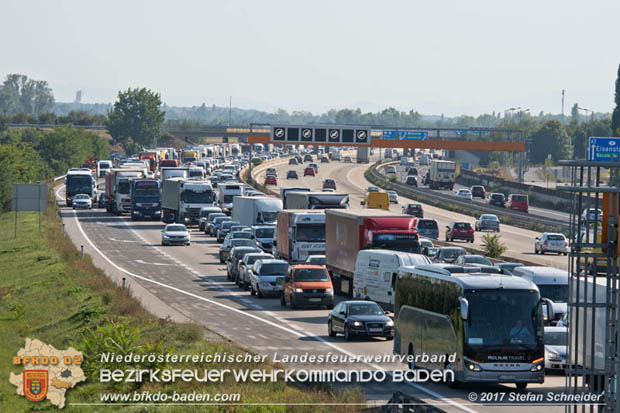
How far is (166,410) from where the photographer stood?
21.8 metres

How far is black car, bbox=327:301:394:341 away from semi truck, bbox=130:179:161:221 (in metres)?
58.5

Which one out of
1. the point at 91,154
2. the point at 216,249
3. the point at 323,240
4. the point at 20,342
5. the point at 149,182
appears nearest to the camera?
the point at 20,342

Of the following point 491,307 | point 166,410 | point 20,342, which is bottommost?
point 20,342

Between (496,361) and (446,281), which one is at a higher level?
(446,281)

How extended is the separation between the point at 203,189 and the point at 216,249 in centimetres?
1475

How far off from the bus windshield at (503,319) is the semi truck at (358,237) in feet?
59.2

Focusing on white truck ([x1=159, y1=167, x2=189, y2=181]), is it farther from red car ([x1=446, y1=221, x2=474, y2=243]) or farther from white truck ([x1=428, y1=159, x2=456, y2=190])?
white truck ([x1=428, y1=159, x2=456, y2=190])

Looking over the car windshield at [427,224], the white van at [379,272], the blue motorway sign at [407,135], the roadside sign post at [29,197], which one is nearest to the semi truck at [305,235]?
the white van at [379,272]

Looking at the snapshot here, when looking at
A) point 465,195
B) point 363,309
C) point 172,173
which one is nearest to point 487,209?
point 465,195

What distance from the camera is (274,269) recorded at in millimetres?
45469

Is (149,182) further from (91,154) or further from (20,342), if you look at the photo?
(91,154)

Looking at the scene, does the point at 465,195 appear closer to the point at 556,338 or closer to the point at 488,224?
the point at 488,224

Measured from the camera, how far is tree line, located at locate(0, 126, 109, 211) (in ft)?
346

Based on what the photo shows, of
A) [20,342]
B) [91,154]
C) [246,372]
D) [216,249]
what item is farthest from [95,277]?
[91,154]
